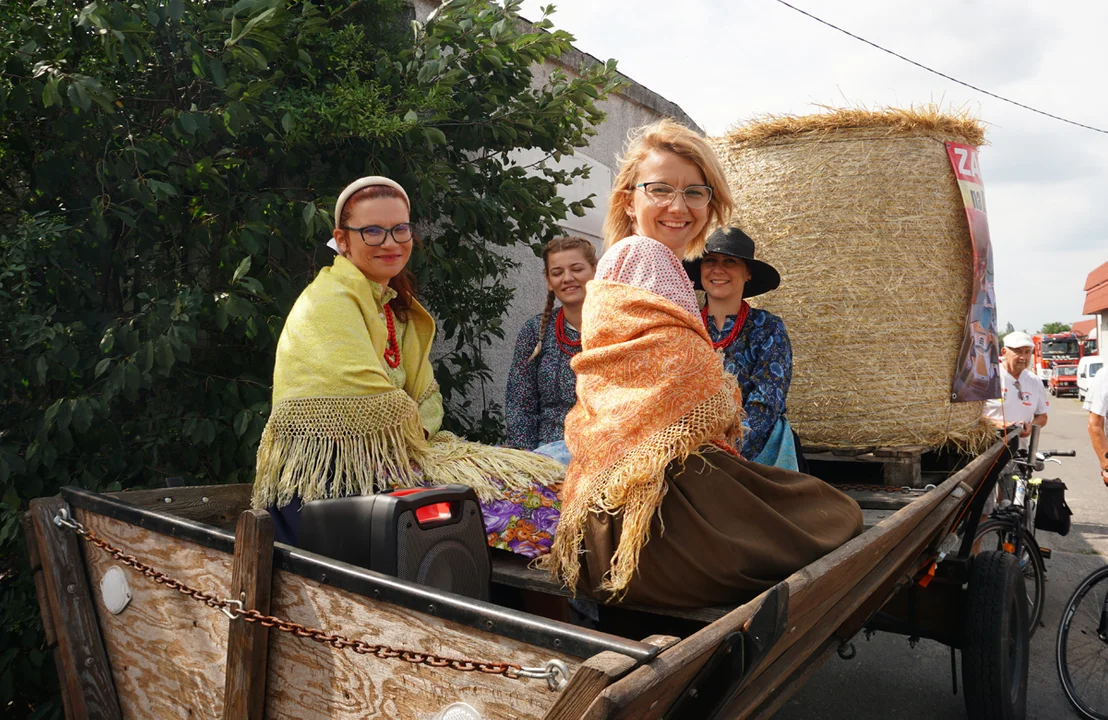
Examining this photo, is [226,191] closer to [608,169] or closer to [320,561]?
[320,561]

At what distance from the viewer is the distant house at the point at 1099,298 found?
34.6 meters

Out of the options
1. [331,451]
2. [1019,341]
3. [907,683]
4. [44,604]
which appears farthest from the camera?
[1019,341]

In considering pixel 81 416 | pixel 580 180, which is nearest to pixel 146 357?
pixel 81 416

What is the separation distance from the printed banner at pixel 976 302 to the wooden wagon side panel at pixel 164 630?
3.13 meters

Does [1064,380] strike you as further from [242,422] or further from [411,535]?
[411,535]

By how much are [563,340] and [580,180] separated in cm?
273

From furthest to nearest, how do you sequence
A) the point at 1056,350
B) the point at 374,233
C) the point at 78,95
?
the point at 1056,350 → the point at 78,95 → the point at 374,233

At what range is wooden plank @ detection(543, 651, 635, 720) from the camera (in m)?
1.15

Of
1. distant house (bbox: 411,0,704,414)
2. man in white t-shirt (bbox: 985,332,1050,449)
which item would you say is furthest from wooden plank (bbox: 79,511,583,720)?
man in white t-shirt (bbox: 985,332,1050,449)

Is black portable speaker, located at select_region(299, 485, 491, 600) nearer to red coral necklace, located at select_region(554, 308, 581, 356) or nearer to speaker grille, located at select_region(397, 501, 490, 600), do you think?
speaker grille, located at select_region(397, 501, 490, 600)

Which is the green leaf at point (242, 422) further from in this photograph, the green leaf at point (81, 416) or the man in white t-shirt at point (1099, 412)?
the man in white t-shirt at point (1099, 412)

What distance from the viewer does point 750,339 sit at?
130 inches

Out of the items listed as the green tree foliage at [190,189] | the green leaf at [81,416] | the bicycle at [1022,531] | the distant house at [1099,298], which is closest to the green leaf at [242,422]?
the green tree foliage at [190,189]

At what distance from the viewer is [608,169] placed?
21.5 feet
